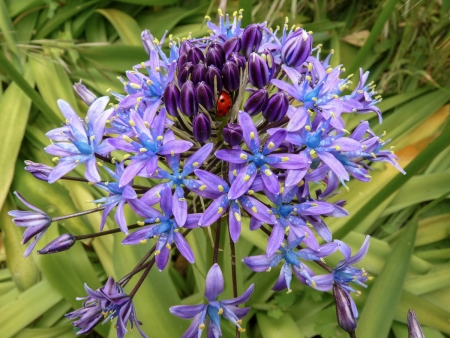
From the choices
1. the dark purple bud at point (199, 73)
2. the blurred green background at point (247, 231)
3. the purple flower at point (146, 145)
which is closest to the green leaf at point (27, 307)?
the blurred green background at point (247, 231)

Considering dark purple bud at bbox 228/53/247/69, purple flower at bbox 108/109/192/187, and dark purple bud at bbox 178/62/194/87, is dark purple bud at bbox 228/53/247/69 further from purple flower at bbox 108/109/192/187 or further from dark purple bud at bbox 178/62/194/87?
purple flower at bbox 108/109/192/187

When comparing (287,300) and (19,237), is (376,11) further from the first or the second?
(19,237)

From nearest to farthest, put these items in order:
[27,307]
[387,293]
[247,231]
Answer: [387,293]
[27,307]
[247,231]

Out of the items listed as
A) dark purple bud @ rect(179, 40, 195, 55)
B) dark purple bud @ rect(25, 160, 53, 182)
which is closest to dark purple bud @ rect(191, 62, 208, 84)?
dark purple bud @ rect(179, 40, 195, 55)

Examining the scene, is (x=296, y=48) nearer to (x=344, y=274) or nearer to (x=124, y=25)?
(x=344, y=274)

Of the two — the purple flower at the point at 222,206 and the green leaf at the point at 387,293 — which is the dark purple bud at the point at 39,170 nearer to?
the purple flower at the point at 222,206

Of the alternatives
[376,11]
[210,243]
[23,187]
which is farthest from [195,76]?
[376,11]

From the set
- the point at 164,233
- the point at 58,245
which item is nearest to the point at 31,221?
the point at 58,245
